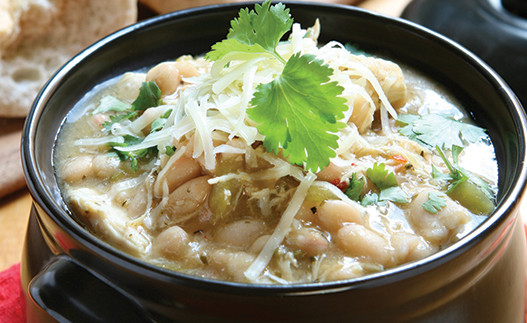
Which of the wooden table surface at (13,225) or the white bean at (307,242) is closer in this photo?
the white bean at (307,242)

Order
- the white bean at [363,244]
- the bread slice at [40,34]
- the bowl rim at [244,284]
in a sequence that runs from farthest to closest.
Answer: the bread slice at [40,34]
the white bean at [363,244]
the bowl rim at [244,284]

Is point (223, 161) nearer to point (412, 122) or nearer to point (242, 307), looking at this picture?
point (242, 307)

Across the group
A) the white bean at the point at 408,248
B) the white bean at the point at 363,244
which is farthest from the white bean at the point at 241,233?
the white bean at the point at 408,248

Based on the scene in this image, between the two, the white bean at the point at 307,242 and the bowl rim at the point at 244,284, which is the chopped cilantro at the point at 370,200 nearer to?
the white bean at the point at 307,242

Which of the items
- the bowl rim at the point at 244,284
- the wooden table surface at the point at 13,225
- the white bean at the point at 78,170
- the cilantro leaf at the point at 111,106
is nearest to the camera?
the bowl rim at the point at 244,284

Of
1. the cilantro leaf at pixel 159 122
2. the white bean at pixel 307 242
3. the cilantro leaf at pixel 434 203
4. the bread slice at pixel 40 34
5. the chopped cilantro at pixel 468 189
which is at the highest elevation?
the chopped cilantro at pixel 468 189

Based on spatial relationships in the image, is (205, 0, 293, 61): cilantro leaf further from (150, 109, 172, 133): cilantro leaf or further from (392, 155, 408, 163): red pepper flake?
(392, 155, 408, 163): red pepper flake
